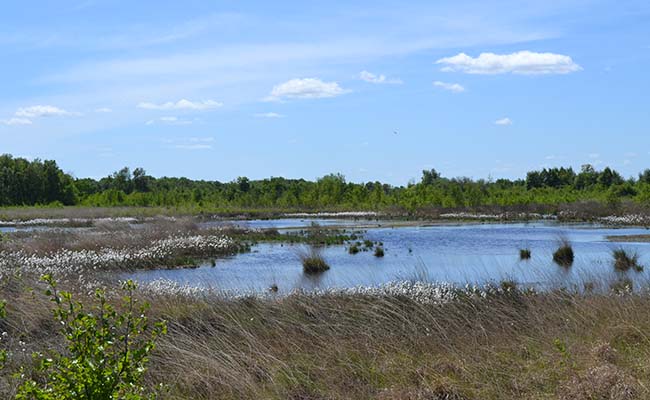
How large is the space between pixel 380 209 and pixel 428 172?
40292mm

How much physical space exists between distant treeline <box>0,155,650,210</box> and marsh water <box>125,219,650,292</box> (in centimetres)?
3585

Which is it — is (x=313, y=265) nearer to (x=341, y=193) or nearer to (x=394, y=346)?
→ (x=394, y=346)

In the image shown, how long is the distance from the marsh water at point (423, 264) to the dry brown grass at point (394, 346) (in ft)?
Answer: 10.8

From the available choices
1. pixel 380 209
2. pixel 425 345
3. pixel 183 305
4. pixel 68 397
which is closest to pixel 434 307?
pixel 425 345

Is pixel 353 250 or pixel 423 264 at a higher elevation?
pixel 423 264

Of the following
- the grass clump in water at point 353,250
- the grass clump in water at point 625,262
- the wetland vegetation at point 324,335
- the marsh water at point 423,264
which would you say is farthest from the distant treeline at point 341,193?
the wetland vegetation at point 324,335

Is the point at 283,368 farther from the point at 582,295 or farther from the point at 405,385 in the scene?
the point at 582,295

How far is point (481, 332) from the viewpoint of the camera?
10852mm

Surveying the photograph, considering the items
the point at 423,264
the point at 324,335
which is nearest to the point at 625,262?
the point at 423,264

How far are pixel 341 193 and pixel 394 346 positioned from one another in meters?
87.7

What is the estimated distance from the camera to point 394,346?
9750 mm

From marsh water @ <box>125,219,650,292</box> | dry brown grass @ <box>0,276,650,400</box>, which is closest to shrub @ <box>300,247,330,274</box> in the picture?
marsh water @ <box>125,219,650,292</box>

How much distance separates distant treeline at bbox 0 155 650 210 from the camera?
80.8m

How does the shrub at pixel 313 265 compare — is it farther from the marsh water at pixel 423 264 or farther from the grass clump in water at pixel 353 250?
the grass clump in water at pixel 353 250
